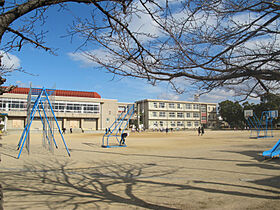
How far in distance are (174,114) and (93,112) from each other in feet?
101

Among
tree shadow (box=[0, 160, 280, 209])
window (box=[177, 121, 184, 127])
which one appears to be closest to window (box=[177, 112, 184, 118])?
window (box=[177, 121, 184, 127])

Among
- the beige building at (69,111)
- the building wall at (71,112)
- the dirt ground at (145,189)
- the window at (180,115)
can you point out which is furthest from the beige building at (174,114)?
the dirt ground at (145,189)

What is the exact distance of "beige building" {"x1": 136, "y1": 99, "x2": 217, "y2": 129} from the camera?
76.8 meters

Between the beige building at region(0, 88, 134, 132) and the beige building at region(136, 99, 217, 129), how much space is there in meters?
14.8

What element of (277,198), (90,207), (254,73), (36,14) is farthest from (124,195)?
(36,14)

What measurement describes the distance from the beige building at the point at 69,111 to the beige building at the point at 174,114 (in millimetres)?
14766

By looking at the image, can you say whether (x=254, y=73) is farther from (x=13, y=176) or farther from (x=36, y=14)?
(x=13, y=176)

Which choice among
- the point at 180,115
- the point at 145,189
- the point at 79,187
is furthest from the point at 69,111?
the point at 145,189

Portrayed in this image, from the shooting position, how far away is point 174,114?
80250 millimetres

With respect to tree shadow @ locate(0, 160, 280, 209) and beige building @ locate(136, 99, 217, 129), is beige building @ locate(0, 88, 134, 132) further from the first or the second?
tree shadow @ locate(0, 160, 280, 209)

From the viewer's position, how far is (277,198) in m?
4.50

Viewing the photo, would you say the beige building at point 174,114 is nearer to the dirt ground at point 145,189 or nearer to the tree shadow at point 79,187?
the tree shadow at point 79,187

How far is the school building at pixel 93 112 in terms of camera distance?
175 feet

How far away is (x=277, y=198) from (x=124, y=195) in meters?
3.04
